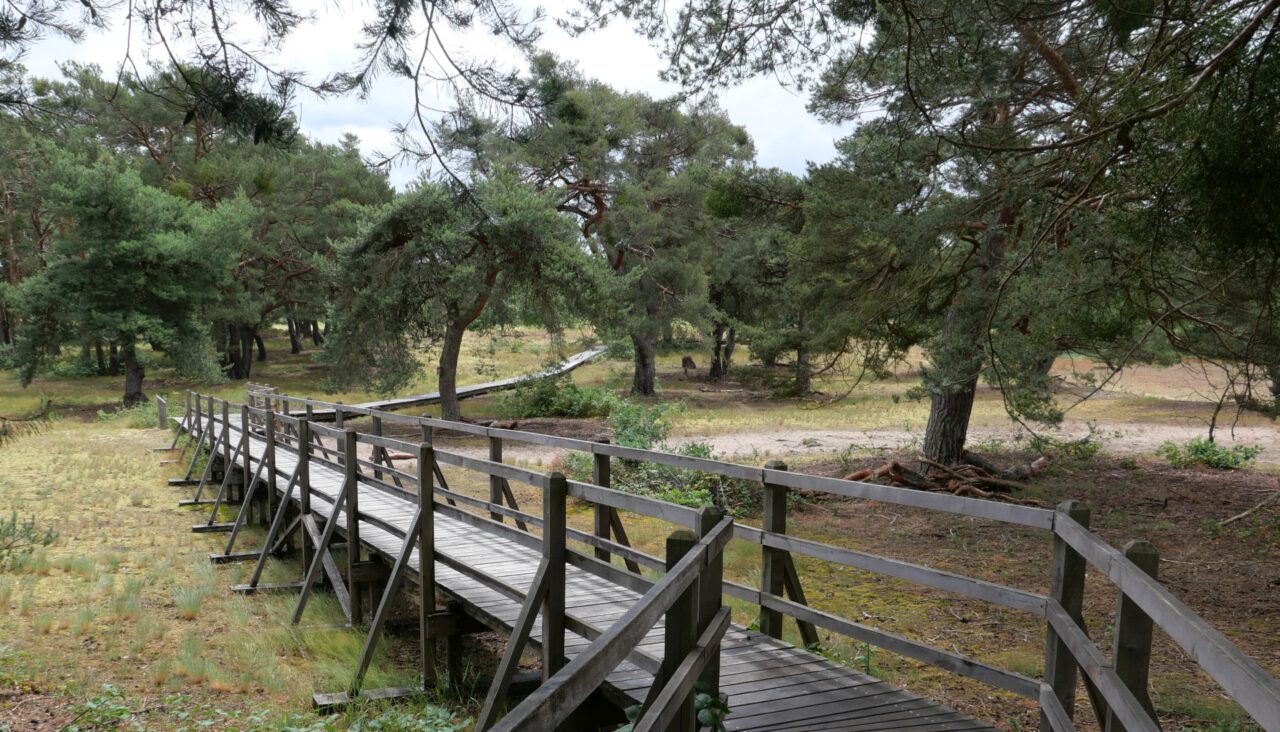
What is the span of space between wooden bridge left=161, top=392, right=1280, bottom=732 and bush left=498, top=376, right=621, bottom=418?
16356 mm

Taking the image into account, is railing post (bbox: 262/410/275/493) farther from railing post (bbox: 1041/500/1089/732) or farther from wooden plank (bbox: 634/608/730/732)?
railing post (bbox: 1041/500/1089/732)

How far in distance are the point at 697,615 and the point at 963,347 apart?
880cm

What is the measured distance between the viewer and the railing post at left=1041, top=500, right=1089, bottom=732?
10.1 ft

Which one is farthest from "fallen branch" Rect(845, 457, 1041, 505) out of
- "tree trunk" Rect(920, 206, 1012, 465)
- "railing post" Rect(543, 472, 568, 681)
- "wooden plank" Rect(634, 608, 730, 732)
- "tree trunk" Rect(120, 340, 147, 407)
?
"tree trunk" Rect(120, 340, 147, 407)

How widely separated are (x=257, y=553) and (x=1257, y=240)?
10.4m

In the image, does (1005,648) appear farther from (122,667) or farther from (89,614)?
(89,614)

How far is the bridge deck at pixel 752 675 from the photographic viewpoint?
366cm

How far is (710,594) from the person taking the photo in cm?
300

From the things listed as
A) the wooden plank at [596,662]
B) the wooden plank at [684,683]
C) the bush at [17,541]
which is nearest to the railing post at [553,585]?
the wooden plank at [684,683]

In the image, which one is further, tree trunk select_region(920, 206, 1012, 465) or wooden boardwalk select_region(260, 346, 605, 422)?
wooden boardwalk select_region(260, 346, 605, 422)

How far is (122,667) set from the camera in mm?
6598

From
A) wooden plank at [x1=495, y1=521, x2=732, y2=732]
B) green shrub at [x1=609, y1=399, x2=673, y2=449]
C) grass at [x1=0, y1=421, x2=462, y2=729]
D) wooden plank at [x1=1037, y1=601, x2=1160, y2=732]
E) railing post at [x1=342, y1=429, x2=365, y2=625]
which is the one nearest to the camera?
wooden plank at [x1=495, y1=521, x2=732, y2=732]

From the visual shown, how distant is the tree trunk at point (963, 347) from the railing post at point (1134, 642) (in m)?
7.11

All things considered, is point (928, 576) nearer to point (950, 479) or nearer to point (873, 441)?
point (950, 479)
